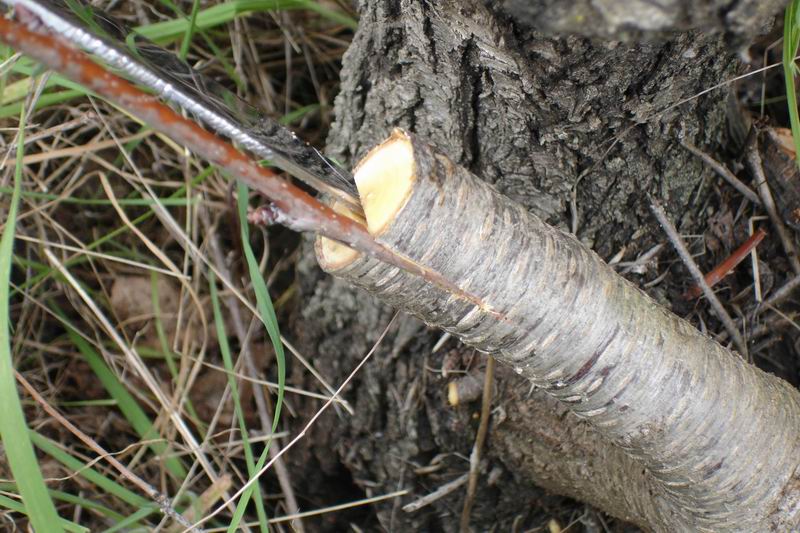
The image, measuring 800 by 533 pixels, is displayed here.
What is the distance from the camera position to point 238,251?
1635 mm

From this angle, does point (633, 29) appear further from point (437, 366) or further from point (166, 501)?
point (166, 501)

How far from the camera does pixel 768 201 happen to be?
1356mm

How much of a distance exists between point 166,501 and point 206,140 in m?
0.74

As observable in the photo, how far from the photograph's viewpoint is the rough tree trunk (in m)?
1.00

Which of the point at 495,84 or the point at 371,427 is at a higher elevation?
the point at 495,84

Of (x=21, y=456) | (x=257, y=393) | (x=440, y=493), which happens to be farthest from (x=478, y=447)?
(x=21, y=456)

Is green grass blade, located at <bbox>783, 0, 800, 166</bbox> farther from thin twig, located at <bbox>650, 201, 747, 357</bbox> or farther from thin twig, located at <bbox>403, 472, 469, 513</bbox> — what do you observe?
thin twig, located at <bbox>403, 472, 469, 513</bbox>

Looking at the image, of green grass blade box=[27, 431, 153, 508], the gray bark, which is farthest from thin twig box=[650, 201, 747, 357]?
green grass blade box=[27, 431, 153, 508]

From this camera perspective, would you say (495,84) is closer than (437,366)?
Yes

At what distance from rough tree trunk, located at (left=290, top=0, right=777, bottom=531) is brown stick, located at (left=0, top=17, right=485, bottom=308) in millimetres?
298

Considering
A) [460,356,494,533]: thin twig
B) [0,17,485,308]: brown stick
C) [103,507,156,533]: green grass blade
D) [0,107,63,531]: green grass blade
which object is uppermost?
[0,17,485,308]: brown stick

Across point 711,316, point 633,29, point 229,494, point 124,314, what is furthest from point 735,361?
point 124,314

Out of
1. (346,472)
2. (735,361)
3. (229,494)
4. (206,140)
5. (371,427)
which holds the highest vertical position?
(735,361)

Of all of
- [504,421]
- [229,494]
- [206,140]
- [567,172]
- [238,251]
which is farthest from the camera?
[238,251]
